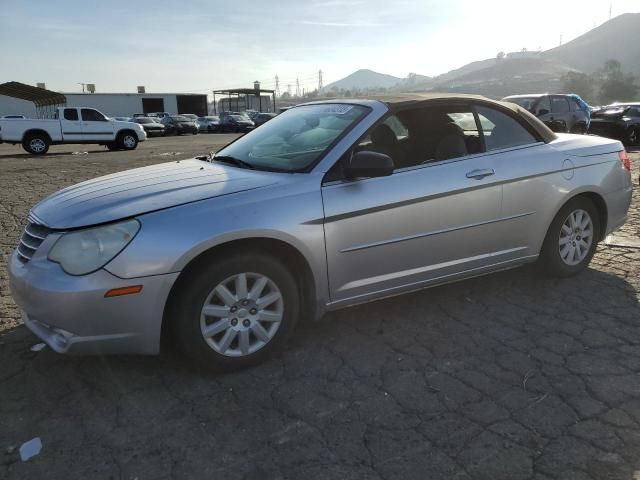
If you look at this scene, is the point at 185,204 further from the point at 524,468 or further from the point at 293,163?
the point at 524,468

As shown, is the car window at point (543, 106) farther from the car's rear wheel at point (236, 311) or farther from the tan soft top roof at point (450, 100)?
the car's rear wheel at point (236, 311)

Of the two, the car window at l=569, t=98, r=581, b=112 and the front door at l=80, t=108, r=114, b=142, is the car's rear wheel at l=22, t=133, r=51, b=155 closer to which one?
the front door at l=80, t=108, r=114, b=142

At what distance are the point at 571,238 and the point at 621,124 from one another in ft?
50.9

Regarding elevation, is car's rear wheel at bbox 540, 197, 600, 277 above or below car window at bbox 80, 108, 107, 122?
below

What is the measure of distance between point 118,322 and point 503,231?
8.99 feet

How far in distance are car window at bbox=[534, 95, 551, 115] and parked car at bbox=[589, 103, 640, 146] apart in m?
3.23

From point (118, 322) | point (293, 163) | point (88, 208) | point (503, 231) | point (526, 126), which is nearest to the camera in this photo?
point (118, 322)

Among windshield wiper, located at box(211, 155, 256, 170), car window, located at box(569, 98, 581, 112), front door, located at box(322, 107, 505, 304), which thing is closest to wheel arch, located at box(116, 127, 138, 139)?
car window, located at box(569, 98, 581, 112)

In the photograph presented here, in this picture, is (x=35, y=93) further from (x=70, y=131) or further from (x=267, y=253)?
(x=267, y=253)

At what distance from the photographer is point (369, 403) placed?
279 cm

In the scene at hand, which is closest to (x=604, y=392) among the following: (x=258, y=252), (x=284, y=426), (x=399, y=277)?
(x=399, y=277)

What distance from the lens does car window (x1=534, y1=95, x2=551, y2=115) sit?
50.1 feet

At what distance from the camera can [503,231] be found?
12.9 feet

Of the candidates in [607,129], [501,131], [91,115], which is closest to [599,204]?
[501,131]
